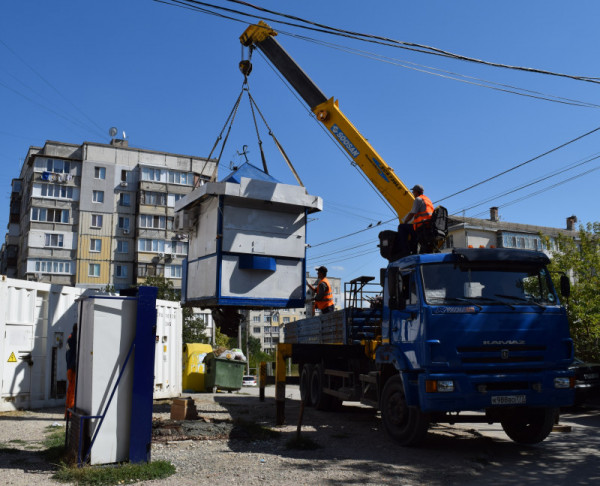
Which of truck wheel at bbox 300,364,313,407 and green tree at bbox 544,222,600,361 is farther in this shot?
green tree at bbox 544,222,600,361

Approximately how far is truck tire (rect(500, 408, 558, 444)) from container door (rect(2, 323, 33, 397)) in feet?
29.9

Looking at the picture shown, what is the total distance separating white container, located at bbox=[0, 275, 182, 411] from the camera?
36.0 feet

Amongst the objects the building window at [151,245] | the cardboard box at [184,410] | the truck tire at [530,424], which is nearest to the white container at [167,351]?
the cardboard box at [184,410]

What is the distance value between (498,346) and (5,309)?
9160 mm

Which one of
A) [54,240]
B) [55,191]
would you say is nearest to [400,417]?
[54,240]

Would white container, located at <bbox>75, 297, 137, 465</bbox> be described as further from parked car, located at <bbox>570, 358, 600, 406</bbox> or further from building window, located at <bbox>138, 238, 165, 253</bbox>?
building window, located at <bbox>138, 238, 165, 253</bbox>

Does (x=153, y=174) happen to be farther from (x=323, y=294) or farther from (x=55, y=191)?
(x=323, y=294)

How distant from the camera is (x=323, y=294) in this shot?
40.0 feet

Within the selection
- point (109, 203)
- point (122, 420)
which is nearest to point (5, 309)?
point (122, 420)

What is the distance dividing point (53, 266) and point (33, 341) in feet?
115

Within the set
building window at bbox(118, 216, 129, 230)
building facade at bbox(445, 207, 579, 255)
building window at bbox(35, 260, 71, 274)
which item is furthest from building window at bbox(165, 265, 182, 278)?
building facade at bbox(445, 207, 579, 255)

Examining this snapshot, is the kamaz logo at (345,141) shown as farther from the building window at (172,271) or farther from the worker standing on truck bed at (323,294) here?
the building window at (172,271)

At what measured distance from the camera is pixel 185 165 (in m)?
49.0

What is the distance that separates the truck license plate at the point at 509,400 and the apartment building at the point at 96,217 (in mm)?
38489
